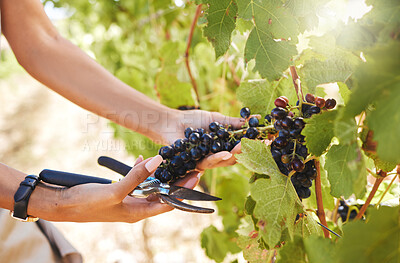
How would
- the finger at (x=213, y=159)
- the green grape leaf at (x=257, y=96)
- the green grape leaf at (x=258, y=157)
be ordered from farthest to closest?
1. the green grape leaf at (x=257, y=96)
2. the finger at (x=213, y=159)
3. the green grape leaf at (x=258, y=157)

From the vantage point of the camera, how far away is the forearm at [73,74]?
46.4 inches

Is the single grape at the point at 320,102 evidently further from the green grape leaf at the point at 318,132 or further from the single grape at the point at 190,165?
the single grape at the point at 190,165

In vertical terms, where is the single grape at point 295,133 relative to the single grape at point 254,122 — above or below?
above

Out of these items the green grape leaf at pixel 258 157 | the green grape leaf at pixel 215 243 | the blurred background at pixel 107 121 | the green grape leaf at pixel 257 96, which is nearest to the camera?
the green grape leaf at pixel 258 157

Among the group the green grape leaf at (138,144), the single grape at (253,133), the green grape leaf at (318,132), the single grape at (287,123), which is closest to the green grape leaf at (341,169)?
the green grape leaf at (318,132)

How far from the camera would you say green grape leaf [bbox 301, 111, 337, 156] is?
54 cm

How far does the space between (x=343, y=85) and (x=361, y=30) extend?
177mm

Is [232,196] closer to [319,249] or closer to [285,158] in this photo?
[285,158]

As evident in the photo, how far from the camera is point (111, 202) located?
771mm

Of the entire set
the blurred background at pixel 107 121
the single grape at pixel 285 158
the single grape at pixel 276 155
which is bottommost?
the blurred background at pixel 107 121

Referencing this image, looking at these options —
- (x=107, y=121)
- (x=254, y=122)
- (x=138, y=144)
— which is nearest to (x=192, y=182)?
(x=254, y=122)

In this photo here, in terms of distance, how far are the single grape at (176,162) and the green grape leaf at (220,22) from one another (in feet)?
1.00

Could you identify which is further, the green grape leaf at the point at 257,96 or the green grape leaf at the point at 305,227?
the green grape leaf at the point at 257,96

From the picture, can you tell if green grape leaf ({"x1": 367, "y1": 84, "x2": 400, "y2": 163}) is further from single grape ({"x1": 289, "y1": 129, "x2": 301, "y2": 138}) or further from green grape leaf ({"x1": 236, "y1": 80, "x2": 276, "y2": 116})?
green grape leaf ({"x1": 236, "y1": 80, "x2": 276, "y2": 116})
